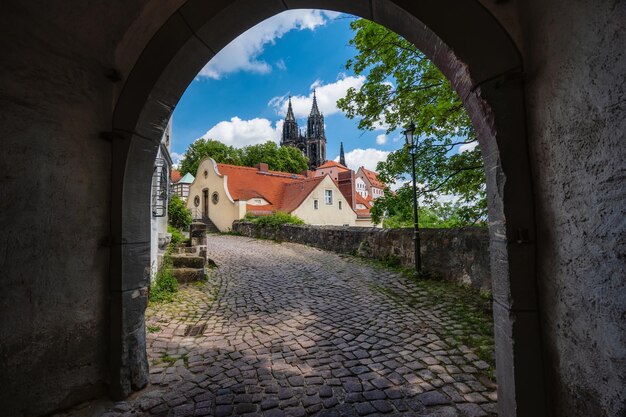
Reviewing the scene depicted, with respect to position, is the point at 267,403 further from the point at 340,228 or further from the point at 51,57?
the point at 340,228

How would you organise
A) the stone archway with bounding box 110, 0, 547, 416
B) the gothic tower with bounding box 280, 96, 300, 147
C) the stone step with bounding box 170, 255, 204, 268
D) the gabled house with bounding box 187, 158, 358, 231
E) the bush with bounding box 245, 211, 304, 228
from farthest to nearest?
the gothic tower with bounding box 280, 96, 300, 147, the gabled house with bounding box 187, 158, 358, 231, the bush with bounding box 245, 211, 304, 228, the stone step with bounding box 170, 255, 204, 268, the stone archway with bounding box 110, 0, 547, 416

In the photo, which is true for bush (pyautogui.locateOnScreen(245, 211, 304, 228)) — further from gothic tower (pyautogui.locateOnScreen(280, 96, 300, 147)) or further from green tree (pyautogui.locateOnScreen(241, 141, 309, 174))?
gothic tower (pyautogui.locateOnScreen(280, 96, 300, 147))

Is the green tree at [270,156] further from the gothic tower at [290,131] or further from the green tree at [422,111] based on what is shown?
the green tree at [422,111]

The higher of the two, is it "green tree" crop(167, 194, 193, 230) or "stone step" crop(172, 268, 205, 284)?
"green tree" crop(167, 194, 193, 230)

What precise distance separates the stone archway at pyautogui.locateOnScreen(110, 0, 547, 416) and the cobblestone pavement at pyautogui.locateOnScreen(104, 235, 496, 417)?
0.53m

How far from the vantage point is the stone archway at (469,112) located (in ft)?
5.52

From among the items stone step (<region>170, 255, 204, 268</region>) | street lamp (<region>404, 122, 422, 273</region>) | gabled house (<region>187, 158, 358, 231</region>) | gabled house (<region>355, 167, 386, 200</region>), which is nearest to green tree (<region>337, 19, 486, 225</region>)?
street lamp (<region>404, 122, 422, 273</region>)

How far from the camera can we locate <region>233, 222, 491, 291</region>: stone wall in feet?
17.4

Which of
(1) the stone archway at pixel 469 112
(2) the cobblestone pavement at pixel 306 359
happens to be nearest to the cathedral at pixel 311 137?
(2) the cobblestone pavement at pixel 306 359

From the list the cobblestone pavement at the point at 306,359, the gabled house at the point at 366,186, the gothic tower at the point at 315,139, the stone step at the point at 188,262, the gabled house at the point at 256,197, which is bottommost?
the cobblestone pavement at the point at 306,359

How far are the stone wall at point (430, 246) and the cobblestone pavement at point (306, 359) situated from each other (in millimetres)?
1301

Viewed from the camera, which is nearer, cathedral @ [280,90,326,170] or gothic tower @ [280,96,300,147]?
cathedral @ [280,90,326,170]

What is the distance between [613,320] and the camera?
121 centimetres

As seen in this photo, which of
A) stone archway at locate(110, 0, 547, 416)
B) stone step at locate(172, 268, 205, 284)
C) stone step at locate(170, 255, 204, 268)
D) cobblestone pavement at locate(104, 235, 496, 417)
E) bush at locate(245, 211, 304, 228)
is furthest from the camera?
bush at locate(245, 211, 304, 228)
